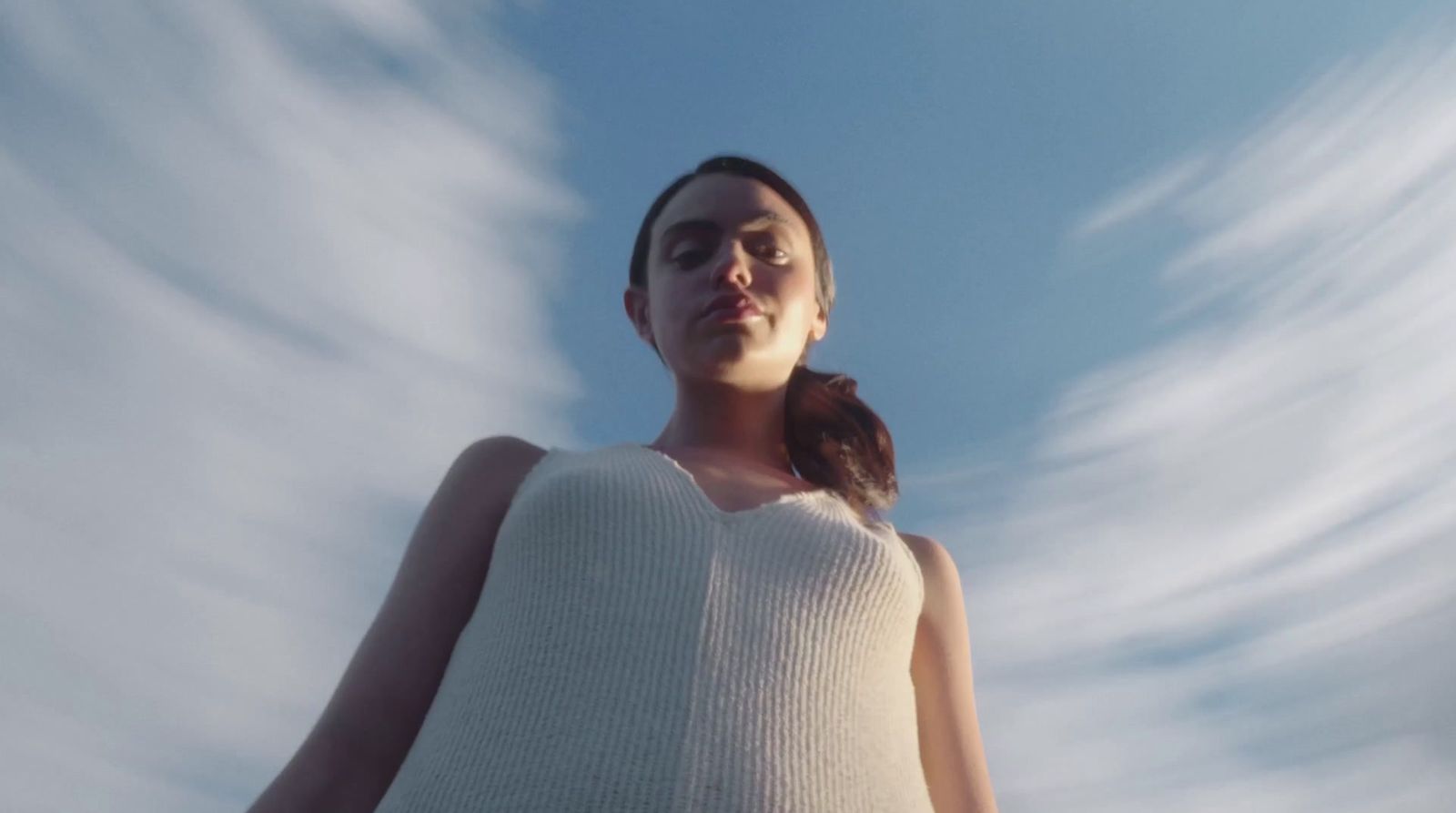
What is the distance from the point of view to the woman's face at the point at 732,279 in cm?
332

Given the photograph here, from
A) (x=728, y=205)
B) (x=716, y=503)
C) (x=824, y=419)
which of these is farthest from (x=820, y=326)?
(x=716, y=503)

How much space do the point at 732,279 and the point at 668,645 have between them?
1398 millimetres

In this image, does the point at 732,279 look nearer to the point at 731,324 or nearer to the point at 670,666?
the point at 731,324

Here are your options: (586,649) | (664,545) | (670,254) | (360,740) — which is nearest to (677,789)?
(586,649)

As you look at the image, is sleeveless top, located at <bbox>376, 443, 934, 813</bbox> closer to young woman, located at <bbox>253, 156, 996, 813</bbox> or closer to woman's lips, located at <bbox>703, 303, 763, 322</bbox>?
young woman, located at <bbox>253, 156, 996, 813</bbox>

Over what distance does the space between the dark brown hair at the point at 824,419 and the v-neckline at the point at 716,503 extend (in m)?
0.49

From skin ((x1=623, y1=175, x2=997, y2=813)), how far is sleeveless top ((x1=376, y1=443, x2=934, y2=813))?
12.8 inches

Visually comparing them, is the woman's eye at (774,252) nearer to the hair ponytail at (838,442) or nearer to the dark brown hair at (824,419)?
the dark brown hair at (824,419)

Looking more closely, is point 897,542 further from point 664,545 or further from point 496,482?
point 496,482

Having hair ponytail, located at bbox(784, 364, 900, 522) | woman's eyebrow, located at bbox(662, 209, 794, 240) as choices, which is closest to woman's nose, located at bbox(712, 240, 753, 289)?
woman's eyebrow, located at bbox(662, 209, 794, 240)

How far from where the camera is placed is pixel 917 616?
110 inches

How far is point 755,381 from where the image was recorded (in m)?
3.48

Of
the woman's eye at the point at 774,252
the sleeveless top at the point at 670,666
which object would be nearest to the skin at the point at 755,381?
the woman's eye at the point at 774,252

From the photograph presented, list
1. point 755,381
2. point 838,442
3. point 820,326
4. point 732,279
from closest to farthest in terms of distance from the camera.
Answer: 1. point 732,279
2. point 755,381
3. point 838,442
4. point 820,326
